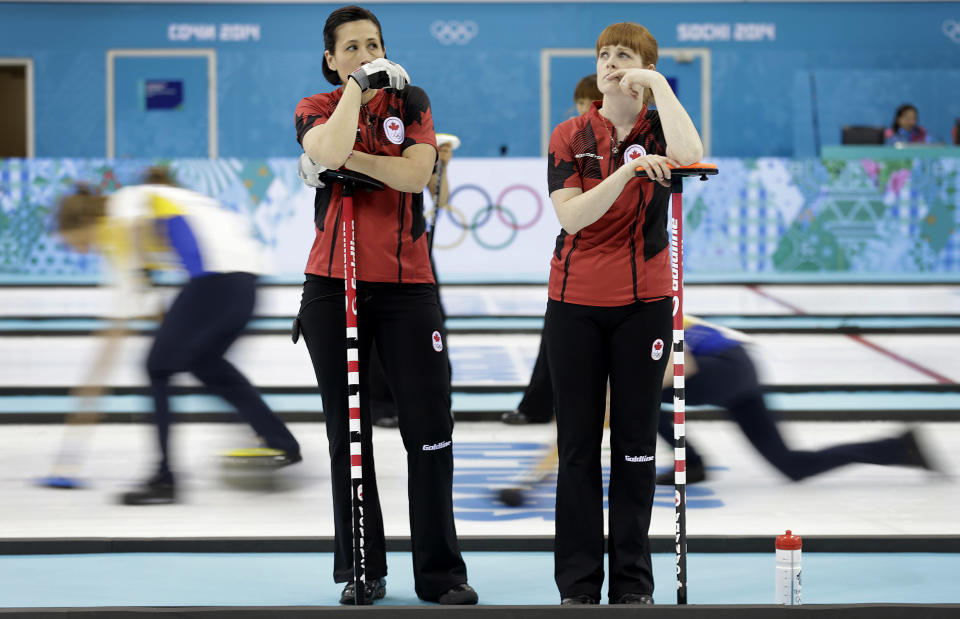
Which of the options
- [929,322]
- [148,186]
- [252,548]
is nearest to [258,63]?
[929,322]

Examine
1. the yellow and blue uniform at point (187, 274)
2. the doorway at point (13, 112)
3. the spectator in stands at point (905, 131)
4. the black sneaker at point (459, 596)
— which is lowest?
the black sneaker at point (459, 596)

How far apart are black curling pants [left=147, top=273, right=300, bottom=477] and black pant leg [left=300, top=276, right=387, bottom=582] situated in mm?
1307

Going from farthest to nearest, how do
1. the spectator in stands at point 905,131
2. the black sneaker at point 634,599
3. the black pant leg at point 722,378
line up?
the spectator in stands at point 905,131 < the black pant leg at point 722,378 < the black sneaker at point 634,599

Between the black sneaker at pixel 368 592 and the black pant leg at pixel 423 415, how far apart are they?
0.10m

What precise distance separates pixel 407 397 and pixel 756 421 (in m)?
1.69

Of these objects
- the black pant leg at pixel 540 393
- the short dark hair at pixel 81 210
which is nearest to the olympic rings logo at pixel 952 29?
the black pant leg at pixel 540 393

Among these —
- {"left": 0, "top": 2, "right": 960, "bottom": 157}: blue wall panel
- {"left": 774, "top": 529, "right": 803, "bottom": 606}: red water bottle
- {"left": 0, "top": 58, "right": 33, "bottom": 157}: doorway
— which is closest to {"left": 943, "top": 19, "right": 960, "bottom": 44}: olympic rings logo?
{"left": 0, "top": 2, "right": 960, "bottom": 157}: blue wall panel

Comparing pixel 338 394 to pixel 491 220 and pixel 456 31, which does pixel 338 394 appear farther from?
pixel 456 31

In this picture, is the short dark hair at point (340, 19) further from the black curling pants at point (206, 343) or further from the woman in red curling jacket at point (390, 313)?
the black curling pants at point (206, 343)

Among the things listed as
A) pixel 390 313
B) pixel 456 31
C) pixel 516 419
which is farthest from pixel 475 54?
pixel 390 313

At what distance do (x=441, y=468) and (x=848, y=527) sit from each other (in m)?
1.52

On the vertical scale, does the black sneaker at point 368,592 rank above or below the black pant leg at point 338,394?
below

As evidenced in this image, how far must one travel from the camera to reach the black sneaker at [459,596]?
287cm

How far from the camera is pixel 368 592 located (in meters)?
2.91
